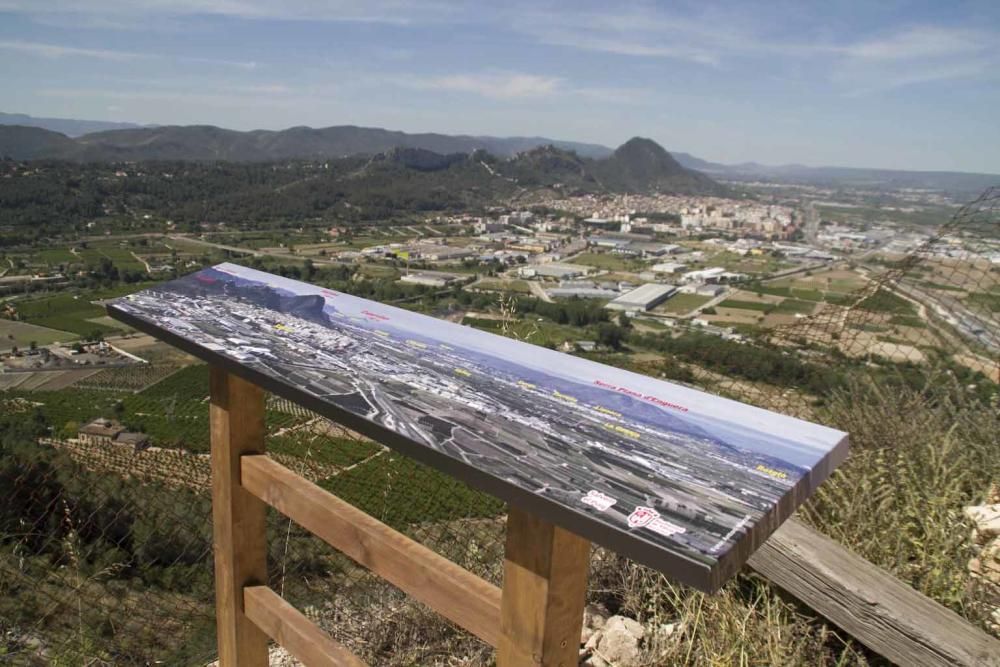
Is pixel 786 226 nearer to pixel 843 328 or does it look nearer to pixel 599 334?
pixel 599 334

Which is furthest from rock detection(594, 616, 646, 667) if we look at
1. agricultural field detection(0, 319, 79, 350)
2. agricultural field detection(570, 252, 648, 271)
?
agricultural field detection(570, 252, 648, 271)

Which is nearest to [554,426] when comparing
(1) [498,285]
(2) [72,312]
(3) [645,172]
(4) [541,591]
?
(4) [541,591]

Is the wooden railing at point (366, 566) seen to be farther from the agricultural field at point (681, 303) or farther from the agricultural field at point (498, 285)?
the agricultural field at point (498, 285)

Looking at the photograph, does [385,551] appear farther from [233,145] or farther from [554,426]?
[233,145]

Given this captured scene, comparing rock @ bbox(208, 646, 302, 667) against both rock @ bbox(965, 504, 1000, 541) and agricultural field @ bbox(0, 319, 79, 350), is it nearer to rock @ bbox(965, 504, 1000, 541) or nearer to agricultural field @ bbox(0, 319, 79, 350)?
rock @ bbox(965, 504, 1000, 541)

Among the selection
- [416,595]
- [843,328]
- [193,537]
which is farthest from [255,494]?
[843,328]

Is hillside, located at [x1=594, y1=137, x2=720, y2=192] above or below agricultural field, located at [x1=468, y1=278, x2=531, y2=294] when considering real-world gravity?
above
